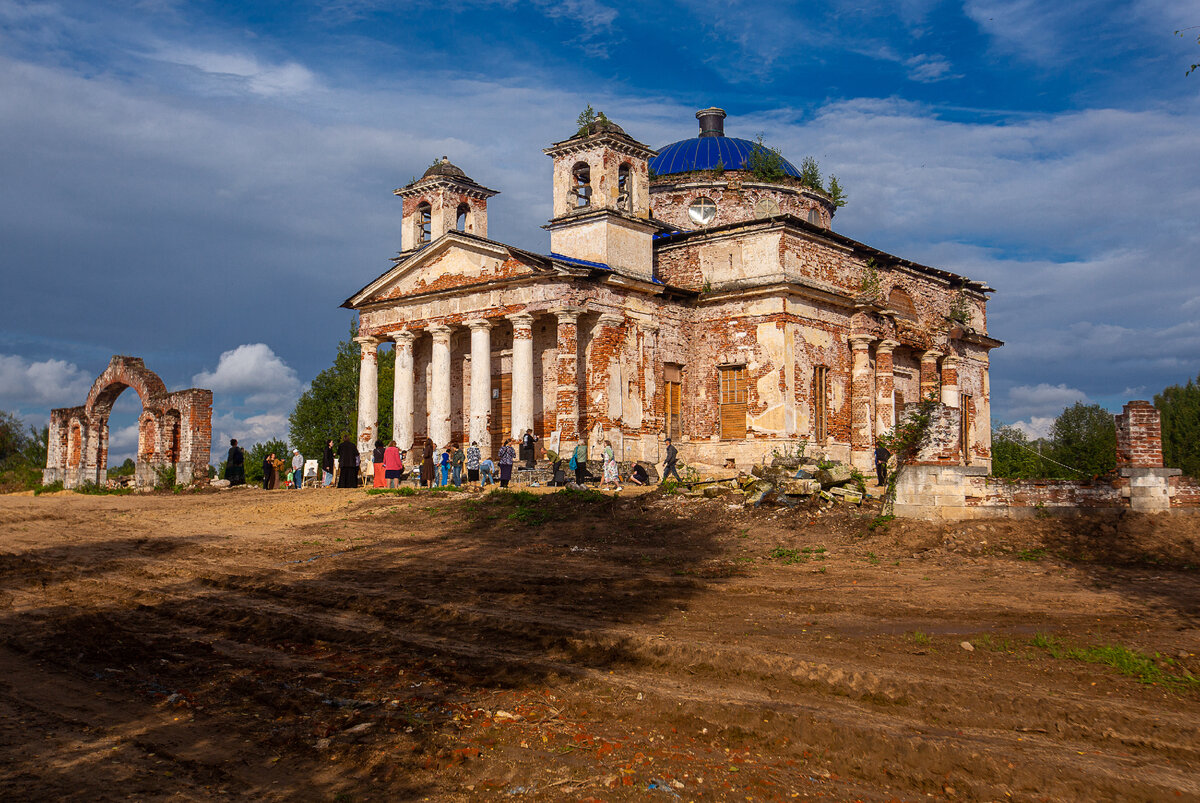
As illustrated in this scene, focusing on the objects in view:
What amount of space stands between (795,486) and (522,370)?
1096 centimetres

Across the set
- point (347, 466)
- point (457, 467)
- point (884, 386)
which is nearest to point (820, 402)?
point (884, 386)

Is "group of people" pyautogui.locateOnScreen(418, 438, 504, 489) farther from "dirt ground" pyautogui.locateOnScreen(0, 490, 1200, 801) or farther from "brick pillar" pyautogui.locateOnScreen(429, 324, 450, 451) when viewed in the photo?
"dirt ground" pyautogui.locateOnScreen(0, 490, 1200, 801)

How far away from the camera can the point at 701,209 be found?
33250mm

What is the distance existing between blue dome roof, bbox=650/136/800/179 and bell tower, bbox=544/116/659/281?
621cm

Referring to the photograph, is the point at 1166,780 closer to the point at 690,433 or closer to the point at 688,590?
the point at 688,590

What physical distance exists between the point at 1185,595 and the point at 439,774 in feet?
29.7

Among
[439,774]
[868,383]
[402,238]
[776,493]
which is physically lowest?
[439,774]

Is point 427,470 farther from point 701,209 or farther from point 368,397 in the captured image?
point 701,209

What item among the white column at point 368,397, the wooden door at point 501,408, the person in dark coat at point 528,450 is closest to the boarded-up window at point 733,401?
the person in dark coat at point 528,450

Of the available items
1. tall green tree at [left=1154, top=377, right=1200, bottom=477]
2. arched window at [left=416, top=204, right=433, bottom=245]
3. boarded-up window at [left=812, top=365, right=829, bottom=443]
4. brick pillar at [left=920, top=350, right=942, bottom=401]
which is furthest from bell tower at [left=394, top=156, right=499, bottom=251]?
tall green tree at [left=1154, top=377, right=1200, bottom=477]

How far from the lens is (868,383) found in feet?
93.9

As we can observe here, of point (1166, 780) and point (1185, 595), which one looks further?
point (1185, 595)

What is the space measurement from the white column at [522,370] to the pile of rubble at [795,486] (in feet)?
27.0

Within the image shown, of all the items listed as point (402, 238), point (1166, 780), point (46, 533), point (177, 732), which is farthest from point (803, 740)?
point (402, 238)
